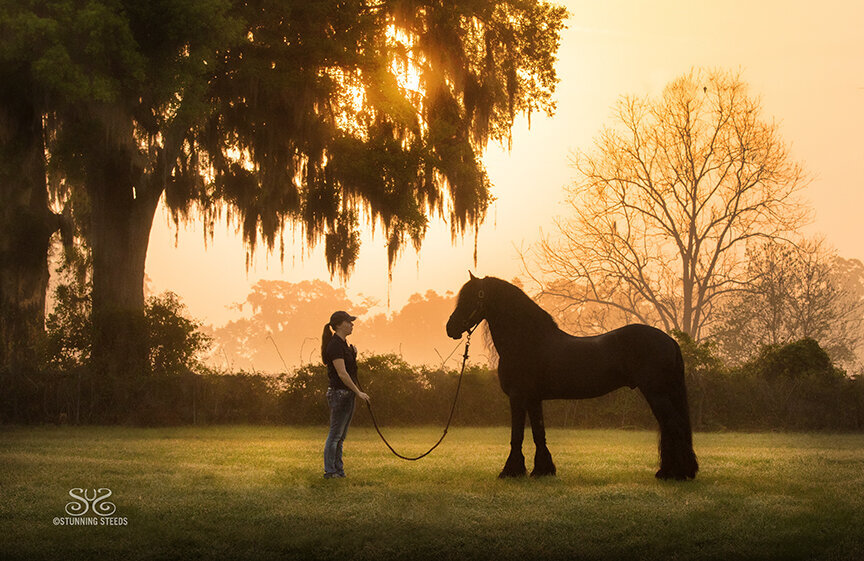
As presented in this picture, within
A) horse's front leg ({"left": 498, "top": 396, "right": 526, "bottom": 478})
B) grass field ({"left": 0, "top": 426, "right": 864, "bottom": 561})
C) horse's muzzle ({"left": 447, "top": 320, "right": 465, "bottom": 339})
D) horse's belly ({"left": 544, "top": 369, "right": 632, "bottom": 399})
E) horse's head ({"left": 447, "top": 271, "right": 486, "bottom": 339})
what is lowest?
grass field ({"left": 0, "top": 426, "right": 864, "bottom": 561})

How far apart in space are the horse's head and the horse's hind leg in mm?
2058

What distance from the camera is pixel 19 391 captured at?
19.0m

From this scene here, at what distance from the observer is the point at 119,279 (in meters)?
21.0

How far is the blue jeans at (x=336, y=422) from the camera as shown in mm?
9688

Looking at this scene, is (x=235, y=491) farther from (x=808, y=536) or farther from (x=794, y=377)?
(x=794, y=377)

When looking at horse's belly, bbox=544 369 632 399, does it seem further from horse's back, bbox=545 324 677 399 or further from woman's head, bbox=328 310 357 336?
woman's head, bbox=328 310 357 336

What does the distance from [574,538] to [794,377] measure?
1691cm

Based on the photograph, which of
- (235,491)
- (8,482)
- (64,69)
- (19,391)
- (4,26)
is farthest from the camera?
(19,391)

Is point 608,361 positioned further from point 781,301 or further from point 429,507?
point 781,301

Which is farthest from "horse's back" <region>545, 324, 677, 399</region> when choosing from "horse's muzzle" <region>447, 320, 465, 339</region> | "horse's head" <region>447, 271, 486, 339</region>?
"horse's muzzle" <region>447, 320, 465, 339</region>

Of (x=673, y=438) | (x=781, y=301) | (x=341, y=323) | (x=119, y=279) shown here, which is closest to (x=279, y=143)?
(x=119, y=279)

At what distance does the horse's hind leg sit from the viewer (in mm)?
9464

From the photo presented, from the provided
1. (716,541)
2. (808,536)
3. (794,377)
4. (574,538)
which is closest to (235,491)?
(574,538)

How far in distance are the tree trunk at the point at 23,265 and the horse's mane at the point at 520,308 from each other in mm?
13054
